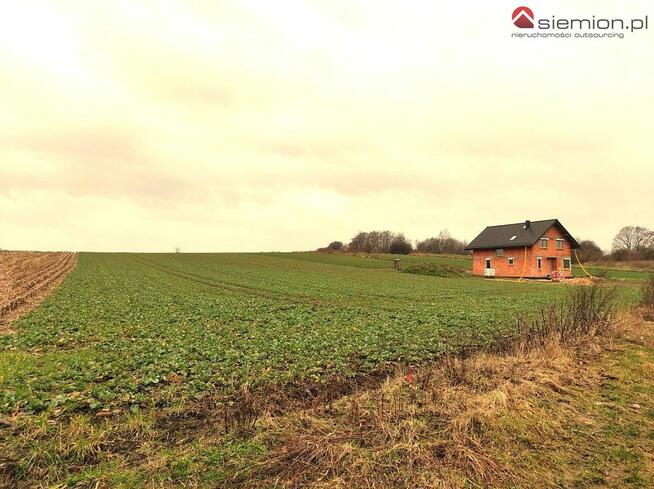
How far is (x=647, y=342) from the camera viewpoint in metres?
13.3

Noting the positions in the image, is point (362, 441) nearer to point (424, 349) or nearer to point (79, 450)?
point (79, 450)

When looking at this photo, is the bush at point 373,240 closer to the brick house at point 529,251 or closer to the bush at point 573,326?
the brick house at point 529,251

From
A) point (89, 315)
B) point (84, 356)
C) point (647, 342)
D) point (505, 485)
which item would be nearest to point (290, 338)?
point (84, 356)

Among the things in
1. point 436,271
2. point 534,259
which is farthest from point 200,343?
Result: point 534,259

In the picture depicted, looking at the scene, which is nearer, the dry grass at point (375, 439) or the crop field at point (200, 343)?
the dry grass at point (375, 439)

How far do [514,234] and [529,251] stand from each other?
4505 mm

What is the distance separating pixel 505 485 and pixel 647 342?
11887 mm

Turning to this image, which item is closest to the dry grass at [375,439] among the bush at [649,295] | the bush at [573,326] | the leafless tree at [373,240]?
the bush at [573,326]

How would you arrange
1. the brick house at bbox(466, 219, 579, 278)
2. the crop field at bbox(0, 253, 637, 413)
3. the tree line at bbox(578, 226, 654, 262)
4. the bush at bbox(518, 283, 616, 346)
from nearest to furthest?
the crop field at bbox(0, 253, 637, 413) < the bush at bbox(518, 283, 616, 346) < the brick house at bbox(466, 219, 579, 278) < the tree line at bbox(578, 226, 654, 262)

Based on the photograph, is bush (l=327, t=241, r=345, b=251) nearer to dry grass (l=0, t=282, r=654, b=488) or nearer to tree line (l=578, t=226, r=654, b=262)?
tree line (l=578, t=226, r=654, b=262)

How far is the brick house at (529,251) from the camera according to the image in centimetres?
5294

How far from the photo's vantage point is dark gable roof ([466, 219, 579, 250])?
53.5 metres

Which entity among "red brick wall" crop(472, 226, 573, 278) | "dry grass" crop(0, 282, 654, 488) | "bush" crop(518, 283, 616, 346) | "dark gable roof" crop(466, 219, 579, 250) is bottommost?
"dry grass" crop(0, 282, 654, 488)

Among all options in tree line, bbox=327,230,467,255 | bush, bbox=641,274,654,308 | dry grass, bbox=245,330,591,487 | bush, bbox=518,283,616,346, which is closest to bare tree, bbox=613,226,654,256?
tree line, bbox=327,230,467,255
